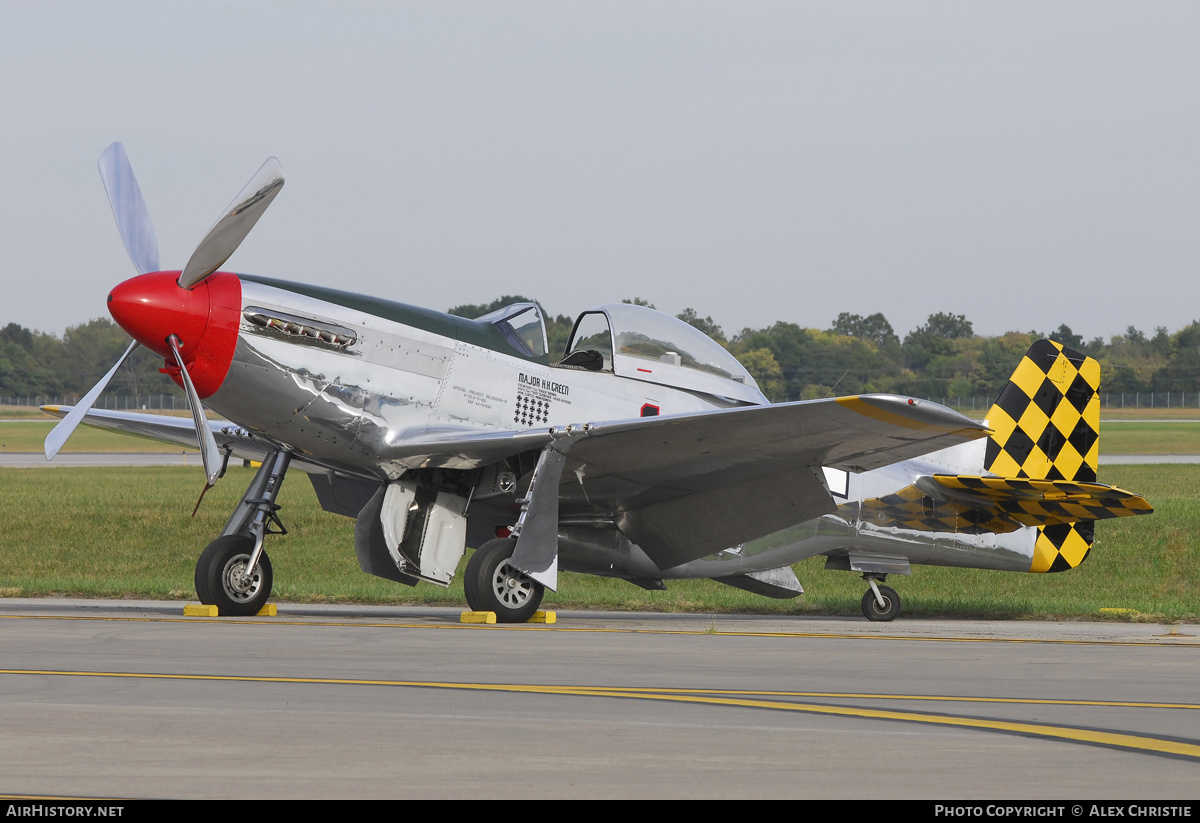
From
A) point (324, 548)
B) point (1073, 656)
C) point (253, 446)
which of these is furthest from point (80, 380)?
point (1073, 656)

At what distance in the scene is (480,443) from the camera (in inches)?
433

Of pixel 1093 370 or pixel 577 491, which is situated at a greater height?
pixel 1093 370

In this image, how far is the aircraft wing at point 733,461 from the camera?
9.70 metres

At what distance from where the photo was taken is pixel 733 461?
1132cm

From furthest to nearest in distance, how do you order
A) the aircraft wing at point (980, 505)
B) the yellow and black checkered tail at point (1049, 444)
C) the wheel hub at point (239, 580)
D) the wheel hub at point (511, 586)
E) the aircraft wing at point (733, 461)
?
the yellow and black checkered tail at point (1049, 444) < the aircraft wing at point (980, 505) < the wheel hub at point (239, 580) < the wheel hub at point (511, 586) < the aircraft wing at point (733, 461)

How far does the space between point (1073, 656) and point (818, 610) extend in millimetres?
6321

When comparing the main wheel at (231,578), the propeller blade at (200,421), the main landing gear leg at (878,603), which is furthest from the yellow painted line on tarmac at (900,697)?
the main landing gear leg at (878,603)

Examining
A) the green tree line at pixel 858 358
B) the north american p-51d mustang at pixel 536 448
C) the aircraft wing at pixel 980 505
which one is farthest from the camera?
the green tree line at pixel 858 358

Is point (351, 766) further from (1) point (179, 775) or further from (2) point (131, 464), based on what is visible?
(2) point (131, 464)

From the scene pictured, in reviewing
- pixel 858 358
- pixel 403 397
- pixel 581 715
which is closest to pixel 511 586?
pixel 403 397

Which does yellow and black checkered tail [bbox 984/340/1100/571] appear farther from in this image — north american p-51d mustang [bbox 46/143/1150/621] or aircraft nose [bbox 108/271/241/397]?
aircraft nose [bbox 108/271/241/397]

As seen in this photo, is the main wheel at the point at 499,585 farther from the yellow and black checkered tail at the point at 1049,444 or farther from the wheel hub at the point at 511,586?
the yellow and black checkered tail at the point at 1049,444

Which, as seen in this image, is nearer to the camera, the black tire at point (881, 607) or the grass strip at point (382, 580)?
the black tire at point (881, 607)

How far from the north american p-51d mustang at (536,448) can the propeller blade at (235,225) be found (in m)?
0.02
